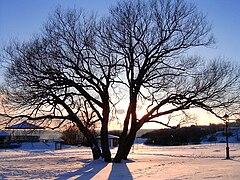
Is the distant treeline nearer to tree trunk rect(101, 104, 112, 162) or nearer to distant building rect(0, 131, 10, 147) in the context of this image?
distant building rect(0, 131, 10, 147)

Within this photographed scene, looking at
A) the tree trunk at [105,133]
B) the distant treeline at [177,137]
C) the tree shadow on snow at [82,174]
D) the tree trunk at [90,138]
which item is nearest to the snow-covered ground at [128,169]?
the tree shadow on snow at [82,174]

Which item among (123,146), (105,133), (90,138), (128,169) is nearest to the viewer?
(128,169)

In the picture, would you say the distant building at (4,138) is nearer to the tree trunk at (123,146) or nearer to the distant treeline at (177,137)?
the distant treeline at (177,137)

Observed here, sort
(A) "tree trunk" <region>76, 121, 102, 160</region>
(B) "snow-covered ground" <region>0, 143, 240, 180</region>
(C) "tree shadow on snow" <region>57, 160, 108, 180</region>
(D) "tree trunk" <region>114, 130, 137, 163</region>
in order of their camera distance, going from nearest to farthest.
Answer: (B) "snow-covered ground" <region>0, 143, 240, 180</region> → (C) "tree shadow on snow" <region>57, 160, 108, 180</region> → (D) "tree trunk" <region>114, 130, 137, 163</region> → (A) "tree trunk" <region>76, 121, 102, 160</region>

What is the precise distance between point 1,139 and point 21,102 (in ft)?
134

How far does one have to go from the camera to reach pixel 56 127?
82.7 feet

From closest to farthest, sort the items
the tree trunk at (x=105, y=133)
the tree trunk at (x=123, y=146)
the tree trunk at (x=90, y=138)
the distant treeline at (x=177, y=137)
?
the tree trunk at (x=123, y=146) → the tree trunk at (x=105, y=133) → the tree trunk at (x=90, y=138) → the distant treeline at (x=177, y=137)

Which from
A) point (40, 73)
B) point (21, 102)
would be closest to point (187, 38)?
Result: point (40, 73)

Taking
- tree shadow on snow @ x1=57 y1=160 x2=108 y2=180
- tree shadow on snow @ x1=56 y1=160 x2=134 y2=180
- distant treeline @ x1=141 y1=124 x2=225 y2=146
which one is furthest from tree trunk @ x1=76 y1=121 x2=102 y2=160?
distant treeline @ x1=141 y1=124 x2=225 y2=146

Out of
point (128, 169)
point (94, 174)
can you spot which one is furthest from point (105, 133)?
point (94, 174)

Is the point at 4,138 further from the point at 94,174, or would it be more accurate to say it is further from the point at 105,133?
the point at 94,174

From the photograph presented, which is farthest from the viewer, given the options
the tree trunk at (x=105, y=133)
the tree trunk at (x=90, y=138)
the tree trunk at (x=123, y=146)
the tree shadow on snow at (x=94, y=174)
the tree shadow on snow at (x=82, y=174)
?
the tree trunk at (x=90, y=138)

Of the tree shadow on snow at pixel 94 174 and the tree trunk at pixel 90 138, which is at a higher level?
the tree trunk at pixel 90 138

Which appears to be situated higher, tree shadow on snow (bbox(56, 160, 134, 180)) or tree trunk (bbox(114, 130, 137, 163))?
tree trunk (bbox(114, 130, 137, 163))
